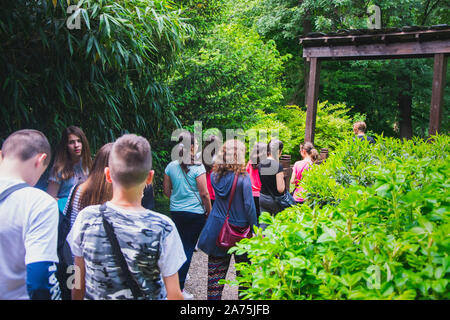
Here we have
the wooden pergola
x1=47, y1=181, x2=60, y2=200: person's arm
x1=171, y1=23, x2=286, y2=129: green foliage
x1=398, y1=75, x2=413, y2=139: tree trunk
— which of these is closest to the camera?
x1=47, y1=181, x2=60, y2=200: person's arm

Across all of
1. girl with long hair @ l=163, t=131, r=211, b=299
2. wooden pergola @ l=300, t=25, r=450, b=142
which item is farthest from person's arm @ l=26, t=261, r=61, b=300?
wooden pergola @ l=300, t=25, r=450, b=142

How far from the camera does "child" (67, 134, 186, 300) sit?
5.60 feet

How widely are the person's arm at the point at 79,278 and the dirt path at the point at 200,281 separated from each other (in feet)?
7.61

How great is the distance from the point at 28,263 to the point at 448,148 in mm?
3882

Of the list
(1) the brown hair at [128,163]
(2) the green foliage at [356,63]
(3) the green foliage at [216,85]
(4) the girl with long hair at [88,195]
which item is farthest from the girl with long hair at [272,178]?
(2) the green foliage at [356,63]

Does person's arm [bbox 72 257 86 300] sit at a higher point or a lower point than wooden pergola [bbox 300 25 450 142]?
lower

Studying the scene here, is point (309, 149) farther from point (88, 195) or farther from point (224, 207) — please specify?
point (88, 195)

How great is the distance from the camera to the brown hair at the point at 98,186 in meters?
2.66

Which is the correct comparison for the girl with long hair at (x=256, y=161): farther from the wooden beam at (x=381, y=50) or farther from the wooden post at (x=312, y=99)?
the wooden beam at (x=381, y=50)

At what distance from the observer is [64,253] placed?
2.73 m

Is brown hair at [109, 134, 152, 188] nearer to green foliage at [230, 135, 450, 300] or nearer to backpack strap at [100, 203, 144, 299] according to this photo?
backpack strap at [100, 203, 144, 299]

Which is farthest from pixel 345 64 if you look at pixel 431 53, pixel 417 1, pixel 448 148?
pixel 448 148

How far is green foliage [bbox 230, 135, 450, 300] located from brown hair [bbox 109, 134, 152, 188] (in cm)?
62

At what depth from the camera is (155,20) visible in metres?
4.99
